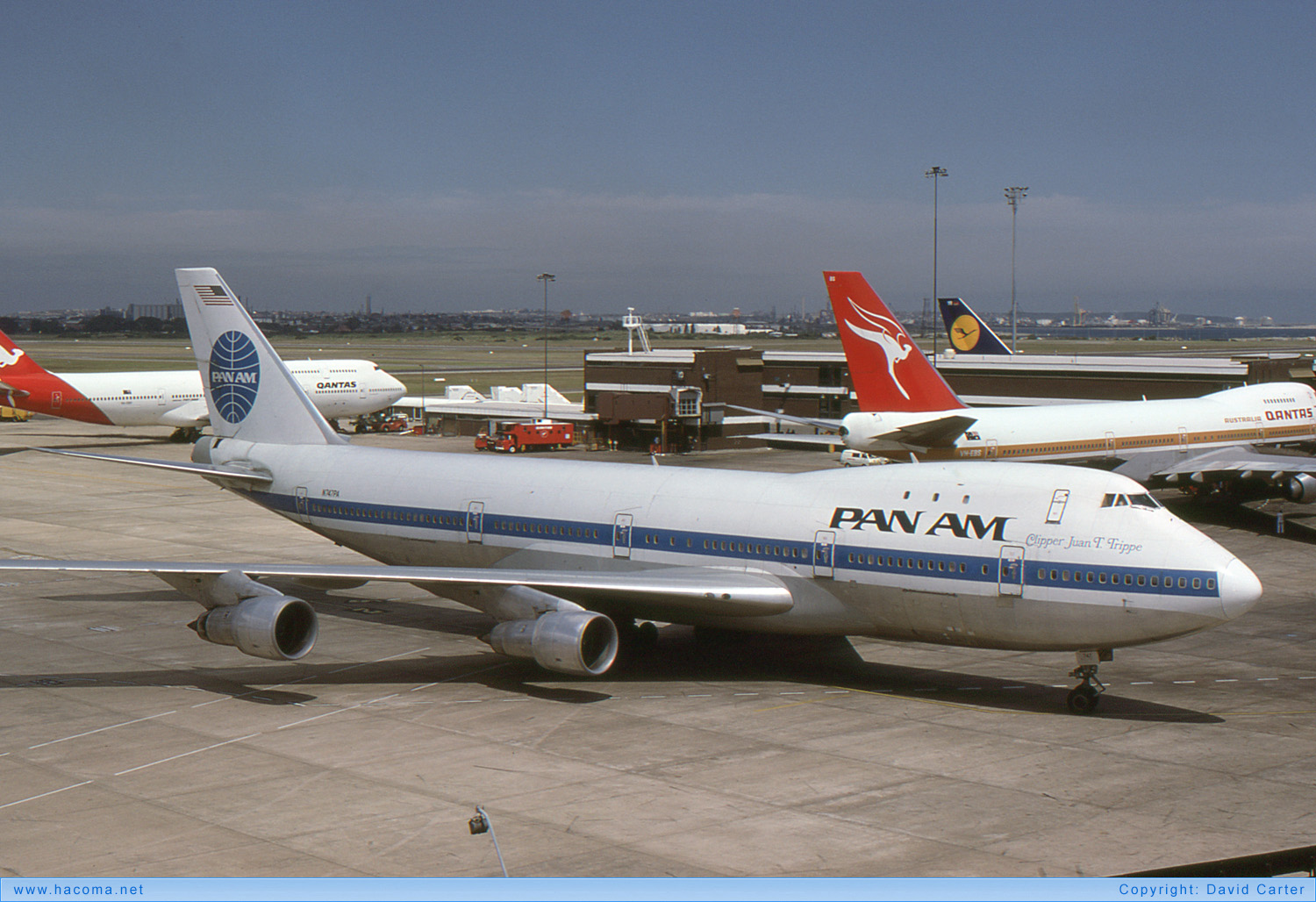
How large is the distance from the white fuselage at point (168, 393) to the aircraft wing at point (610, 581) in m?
63.0

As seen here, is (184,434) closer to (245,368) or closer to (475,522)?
(245,368)

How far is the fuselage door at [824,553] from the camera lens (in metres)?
26.8

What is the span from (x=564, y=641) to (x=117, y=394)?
6957cm

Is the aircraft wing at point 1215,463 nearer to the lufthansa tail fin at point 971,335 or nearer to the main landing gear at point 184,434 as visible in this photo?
the lufthansa tail fin at point 971,335

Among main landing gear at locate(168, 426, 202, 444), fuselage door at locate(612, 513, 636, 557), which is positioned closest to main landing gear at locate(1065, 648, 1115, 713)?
fuselage door at locate(612, 513, 636, 557)

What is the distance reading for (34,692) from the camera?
1090 inches

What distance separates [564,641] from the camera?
26.3 meters

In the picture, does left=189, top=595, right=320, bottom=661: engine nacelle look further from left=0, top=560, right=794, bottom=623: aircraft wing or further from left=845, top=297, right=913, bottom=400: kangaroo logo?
left=845, top=297, right=913, bottom=400: kangaroo logo

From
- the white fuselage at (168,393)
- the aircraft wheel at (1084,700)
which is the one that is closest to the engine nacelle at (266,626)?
the aircraft wheel at (1084,700)

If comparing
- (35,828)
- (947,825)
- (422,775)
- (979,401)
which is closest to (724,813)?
(947,825)

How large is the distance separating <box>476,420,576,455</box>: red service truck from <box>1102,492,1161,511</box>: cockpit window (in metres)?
62.4

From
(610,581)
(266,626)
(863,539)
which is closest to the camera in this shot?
(863,539)

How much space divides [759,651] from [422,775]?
38.9 feet

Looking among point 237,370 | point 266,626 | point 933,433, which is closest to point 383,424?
point 933,433
